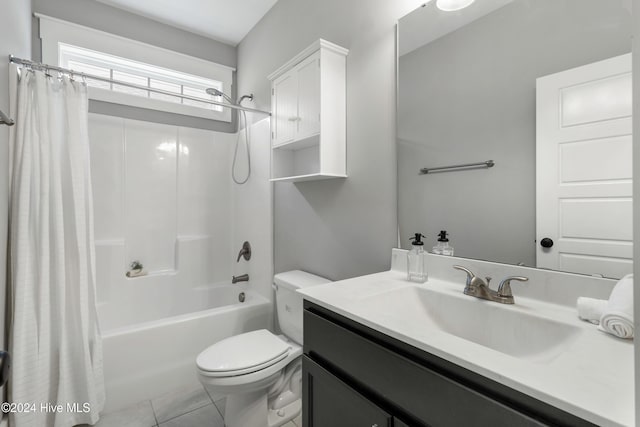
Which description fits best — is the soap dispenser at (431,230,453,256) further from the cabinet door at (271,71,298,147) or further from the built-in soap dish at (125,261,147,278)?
the built-in soap dish at (125,261,147,278)

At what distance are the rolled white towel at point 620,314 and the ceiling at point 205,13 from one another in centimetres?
264

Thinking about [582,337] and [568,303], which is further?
[568,303]

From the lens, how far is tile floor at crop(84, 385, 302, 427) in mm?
1603

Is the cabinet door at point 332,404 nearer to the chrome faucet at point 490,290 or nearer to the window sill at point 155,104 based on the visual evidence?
the chrome faucet at point 490,290

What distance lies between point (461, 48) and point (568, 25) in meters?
0.35

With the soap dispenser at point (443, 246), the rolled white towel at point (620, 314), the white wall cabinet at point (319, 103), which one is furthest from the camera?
the white wall cabinet at point (319, 103)

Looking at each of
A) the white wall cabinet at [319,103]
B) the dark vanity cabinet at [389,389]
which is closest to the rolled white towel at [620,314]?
the dark vanity cabinet at [389,389]

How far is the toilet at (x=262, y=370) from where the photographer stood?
1.34m

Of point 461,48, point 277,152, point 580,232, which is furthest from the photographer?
point 277,152

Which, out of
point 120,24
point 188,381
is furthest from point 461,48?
point 120,24

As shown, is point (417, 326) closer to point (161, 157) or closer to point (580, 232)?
point (580, 232)

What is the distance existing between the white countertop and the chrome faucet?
4 cm

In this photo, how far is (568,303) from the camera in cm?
88

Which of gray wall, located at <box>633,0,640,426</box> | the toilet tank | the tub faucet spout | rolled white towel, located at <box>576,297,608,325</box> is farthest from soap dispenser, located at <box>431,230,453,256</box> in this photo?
the tub faucet spout
